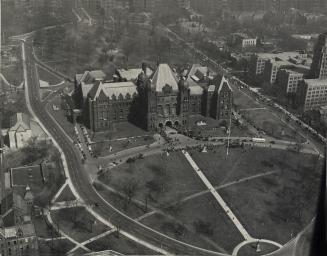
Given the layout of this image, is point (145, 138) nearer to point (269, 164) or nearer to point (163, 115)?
point (163, 115)

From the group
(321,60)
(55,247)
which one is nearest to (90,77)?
(55,247)

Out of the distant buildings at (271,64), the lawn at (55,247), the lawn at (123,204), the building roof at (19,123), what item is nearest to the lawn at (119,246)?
the lawn at (55,247)

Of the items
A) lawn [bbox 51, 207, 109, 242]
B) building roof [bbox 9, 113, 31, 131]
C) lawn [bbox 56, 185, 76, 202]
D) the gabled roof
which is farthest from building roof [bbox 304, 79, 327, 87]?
lawn [bbox 51, 207, 109, 242]

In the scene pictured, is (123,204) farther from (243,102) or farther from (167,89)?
(243,102)

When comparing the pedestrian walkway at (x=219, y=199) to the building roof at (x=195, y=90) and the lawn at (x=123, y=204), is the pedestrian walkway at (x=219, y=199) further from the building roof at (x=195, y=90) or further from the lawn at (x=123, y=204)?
the building roof at (x=195, y=90)

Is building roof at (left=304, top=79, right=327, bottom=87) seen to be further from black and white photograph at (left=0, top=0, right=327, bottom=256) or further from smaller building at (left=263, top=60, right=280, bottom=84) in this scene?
smaller building at (left=263, top=60, right=280, bottom=84)

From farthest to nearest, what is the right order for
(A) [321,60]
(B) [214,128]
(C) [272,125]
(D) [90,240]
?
(A) [321,60] → (C) [272,125] → (B) [214,128] → (D) [90,240]
